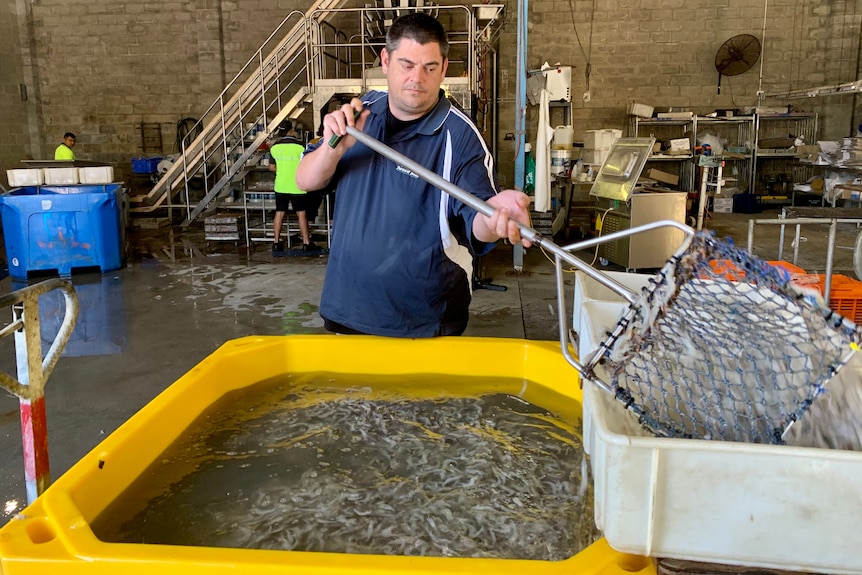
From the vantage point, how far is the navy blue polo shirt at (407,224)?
225 centimetres

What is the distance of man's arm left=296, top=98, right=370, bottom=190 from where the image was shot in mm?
2043

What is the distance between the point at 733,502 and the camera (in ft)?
3.05

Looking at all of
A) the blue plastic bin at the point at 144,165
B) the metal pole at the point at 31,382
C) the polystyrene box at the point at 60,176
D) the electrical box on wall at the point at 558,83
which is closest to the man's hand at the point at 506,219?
the metal pole at the point at 31,382

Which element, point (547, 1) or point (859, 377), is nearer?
point (859, 377)

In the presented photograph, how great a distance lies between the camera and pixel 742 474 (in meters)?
0.91

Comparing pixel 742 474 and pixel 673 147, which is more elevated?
pixel 673 147

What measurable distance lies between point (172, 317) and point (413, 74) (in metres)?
3.82

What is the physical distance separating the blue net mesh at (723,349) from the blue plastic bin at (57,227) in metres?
6.56

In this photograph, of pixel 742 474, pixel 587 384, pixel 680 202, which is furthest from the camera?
pixel 680 202

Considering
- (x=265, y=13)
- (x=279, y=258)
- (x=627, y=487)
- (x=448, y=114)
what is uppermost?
(x=265, y=13)

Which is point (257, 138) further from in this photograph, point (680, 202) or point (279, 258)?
point (680, 202)

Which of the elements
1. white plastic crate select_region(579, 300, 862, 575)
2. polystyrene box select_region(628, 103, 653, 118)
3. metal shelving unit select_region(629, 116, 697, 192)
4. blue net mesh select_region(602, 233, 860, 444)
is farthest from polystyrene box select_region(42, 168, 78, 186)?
metal shelving unit select_region(629, 116, 697, 192)

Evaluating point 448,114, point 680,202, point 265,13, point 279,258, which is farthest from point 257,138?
point 448,114

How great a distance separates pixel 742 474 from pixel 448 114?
1635 mm
